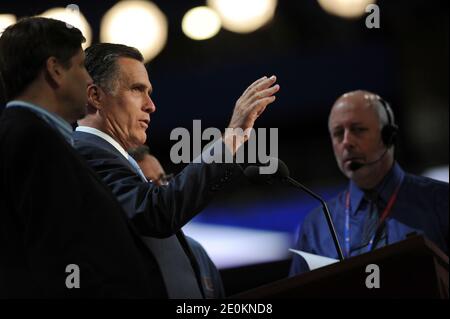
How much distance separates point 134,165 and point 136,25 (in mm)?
2998

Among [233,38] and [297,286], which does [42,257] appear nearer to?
[297,286]

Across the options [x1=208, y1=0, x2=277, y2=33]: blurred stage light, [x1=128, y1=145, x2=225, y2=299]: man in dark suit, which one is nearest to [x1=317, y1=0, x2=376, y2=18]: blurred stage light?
[x1=208, y1=0, x2=277, y2=33]: blurred stage light

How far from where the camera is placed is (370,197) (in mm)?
3277

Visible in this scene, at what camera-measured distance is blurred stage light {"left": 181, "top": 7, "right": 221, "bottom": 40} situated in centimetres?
527

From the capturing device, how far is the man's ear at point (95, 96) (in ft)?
7.74

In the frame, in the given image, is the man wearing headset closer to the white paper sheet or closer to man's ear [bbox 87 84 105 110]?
the white paper sheet

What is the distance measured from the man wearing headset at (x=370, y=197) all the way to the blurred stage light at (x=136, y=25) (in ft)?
6.45

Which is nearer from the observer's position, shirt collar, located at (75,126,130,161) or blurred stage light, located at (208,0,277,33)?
shirt collar, located at (75,126,130,161)

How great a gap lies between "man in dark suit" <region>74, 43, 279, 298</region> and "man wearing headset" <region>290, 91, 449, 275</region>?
89 cm

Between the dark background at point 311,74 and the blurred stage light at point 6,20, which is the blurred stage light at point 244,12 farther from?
the blurred stage light at point 6,20

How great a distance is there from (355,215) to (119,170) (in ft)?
4.39

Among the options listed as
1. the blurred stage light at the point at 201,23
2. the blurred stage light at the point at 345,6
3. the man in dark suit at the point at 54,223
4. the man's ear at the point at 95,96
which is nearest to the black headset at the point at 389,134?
the man's ear at the point at 95,96

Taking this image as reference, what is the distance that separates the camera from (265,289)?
178cm
